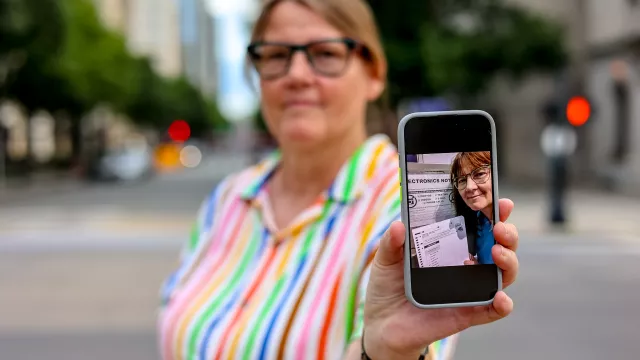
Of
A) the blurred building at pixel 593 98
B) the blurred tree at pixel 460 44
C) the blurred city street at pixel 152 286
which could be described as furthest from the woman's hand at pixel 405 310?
the blurred tree at pixel 460 44

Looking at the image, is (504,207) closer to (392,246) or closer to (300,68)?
(392,246)

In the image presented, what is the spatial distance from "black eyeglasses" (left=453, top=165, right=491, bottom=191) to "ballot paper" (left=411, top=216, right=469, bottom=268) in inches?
2.1

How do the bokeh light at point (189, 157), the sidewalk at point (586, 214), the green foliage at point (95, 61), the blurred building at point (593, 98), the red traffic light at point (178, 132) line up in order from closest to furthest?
1. the sidewalk at point (586, 214)
2. the blurred building at point (593, 98)
3. the green foliage at point (95, 61)
4. the bokeh light at point (189, 157)
5. the red traffic light at point (178, 132)

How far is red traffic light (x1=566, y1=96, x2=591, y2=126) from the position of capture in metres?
14.9

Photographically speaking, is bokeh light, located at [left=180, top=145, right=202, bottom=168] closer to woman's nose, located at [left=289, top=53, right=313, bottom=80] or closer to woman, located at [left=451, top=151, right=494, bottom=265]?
woman's nose, located at [left=289, top=53, right=313, bottom=80]

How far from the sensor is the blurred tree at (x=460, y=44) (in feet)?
77.9

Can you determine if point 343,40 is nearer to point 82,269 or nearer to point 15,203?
point 82,269

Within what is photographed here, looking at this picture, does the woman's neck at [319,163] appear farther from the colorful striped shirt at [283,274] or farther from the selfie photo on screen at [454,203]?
the selfie photo on screen at [454,203]

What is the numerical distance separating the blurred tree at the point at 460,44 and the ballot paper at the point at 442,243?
885 inches

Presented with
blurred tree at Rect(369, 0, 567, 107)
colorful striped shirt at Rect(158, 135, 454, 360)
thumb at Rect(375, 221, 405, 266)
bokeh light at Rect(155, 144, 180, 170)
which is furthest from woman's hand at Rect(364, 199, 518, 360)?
bokeh light at Rect(155, 144, 180, 170)

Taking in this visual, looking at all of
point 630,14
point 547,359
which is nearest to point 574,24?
point 630,14

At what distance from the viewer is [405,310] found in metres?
1.29

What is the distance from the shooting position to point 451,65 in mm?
23422

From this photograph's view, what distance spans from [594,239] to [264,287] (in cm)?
1231
